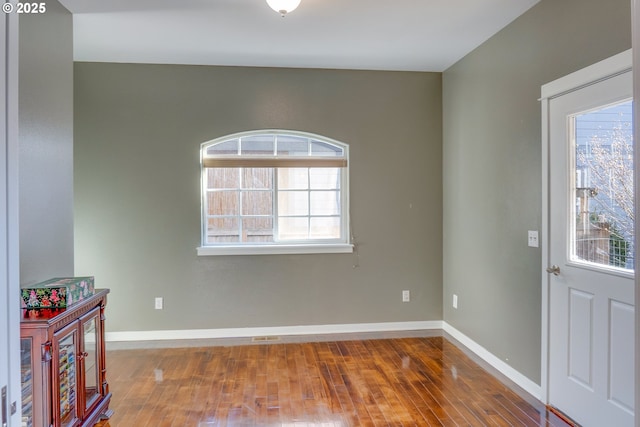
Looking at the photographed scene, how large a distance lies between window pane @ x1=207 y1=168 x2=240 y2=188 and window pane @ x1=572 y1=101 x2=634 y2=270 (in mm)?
2965

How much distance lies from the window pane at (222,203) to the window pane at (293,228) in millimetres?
507

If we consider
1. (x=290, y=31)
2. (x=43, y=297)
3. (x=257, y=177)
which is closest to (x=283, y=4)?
(x=290, y=31)

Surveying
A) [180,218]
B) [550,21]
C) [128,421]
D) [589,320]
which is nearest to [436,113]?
[550,21]

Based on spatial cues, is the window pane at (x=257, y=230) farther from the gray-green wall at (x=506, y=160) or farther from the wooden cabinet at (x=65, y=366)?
the gray-green wall at (x=506, y=160)

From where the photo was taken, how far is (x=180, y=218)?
3896 mm

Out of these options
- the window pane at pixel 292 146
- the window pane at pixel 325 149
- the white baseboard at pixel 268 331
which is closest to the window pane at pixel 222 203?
the window pane at pixel 292 146

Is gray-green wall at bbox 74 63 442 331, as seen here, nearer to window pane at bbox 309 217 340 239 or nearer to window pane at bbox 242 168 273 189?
window pane at bbox 309 217 340 239

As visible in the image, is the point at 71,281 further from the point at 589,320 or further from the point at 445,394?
the point at 589,320

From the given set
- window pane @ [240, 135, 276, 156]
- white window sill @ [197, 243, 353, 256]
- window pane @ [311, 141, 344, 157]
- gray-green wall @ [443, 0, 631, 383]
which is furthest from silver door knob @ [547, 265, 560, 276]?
window pane @ [240, 135, 276, 156]

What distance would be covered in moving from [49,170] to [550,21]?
3.41 meters

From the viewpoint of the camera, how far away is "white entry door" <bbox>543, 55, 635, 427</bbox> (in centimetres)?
205

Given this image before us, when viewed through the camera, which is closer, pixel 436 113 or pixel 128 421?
pixel 128 421

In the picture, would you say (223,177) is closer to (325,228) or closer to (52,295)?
(325,228)

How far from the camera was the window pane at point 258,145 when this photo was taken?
4.04 m
